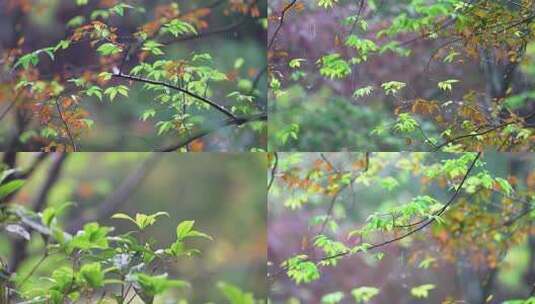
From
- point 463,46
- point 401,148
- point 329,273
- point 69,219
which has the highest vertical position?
point 463,46

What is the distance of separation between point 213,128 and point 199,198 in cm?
53

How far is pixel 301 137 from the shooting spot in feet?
8.84

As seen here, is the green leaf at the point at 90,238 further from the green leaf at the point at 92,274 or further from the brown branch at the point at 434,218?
the brown branch at the point at 434,218

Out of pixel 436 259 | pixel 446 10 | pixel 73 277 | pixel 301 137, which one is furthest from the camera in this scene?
pixel 436 259

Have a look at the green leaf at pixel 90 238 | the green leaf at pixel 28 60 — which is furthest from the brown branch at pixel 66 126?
the green leaf at pixel 90 238

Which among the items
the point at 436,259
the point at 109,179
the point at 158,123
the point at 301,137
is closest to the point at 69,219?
the point at 109,179

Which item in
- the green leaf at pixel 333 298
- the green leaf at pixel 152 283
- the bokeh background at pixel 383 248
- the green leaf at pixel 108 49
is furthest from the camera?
the green leaf at pixel 333 298

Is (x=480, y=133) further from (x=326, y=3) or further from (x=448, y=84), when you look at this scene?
(x=326, y=3)

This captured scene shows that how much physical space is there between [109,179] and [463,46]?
1.53m

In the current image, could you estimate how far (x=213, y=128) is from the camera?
2.57m

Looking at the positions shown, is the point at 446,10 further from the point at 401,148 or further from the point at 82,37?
the point at 82,37

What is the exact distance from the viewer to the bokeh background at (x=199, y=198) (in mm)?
2879

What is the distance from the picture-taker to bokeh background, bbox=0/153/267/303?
2.88 meters

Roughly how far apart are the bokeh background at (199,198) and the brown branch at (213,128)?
0.99ft
